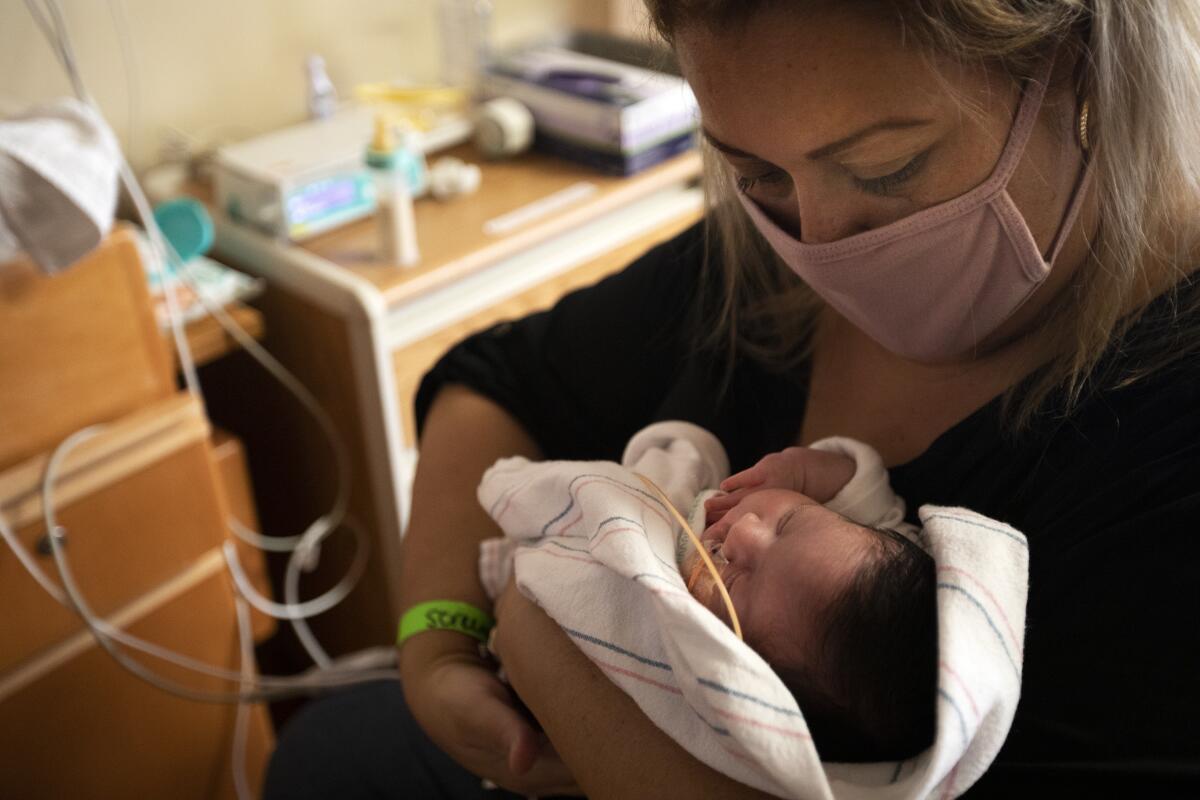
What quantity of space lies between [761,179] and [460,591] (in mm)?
500

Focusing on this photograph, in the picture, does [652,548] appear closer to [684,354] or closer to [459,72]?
[684,354]

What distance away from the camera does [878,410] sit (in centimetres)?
95

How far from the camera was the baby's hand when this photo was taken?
0.85 m

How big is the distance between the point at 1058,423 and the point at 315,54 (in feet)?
5.38

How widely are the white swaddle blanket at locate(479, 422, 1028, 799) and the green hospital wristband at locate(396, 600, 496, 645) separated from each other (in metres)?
0.18

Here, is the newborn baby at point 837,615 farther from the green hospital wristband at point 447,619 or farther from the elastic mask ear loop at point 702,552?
the green hospital wristband at point 447,619

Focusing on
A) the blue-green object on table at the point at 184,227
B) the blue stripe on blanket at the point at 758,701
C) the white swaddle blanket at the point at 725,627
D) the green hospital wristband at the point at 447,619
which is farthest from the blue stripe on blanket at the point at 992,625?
the blue-green object on table at the point at 184,227

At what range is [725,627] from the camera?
27.7 inches

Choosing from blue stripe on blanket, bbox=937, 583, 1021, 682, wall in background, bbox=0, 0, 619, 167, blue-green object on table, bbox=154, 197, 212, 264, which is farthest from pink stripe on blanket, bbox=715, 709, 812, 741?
wall in background, bbox=0, 0, 619, 167

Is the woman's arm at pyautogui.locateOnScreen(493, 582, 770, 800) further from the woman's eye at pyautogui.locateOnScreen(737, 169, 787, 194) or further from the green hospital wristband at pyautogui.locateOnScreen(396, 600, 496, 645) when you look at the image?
the woman's eye at pyautogui.locateOnScreen(737, 169, 787, 194)

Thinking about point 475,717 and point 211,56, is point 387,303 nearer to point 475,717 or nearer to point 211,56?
point 211,56

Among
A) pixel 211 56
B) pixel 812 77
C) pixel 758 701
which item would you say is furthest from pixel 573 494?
pixel 211 56

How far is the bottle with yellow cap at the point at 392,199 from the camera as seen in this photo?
1.61m

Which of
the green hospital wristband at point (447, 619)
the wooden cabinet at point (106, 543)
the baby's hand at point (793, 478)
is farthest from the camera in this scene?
the wooden cabinet at point (106, 543)
